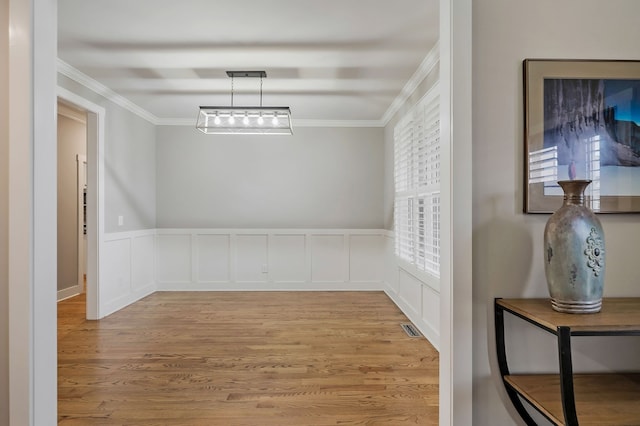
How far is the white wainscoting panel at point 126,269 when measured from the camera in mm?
4398

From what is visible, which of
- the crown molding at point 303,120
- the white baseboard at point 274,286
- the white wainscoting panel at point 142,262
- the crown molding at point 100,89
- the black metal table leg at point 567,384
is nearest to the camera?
the black metal table leg at point 567,384

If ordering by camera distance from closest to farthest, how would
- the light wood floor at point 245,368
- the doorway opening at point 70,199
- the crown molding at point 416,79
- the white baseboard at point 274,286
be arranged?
the light wood floor at point 245,368, the crown molding at point 416,79, the doorway opening at point 70,199, the white baseboard at point 274,286

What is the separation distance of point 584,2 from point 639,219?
36.6 inches

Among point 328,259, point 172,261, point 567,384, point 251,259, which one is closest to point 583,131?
point 567,384

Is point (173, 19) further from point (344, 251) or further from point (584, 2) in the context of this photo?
point (344, 251)

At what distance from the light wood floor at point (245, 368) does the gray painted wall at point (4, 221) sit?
870mm

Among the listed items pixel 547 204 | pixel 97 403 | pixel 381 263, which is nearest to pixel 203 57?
pixel 97 403

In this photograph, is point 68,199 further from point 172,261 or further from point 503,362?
point 503,362

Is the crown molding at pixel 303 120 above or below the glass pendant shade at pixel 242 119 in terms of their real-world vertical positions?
above

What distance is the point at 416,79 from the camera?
384 centimetres

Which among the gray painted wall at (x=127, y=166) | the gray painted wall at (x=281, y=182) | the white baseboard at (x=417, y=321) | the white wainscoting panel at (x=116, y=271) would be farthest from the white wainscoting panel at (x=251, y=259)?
the white baseboard at (x=417, y=321)

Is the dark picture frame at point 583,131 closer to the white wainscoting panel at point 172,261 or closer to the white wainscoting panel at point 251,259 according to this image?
the white wainscoting panel at point 251,259

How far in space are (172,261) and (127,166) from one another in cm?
162

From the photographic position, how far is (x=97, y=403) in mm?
2416
